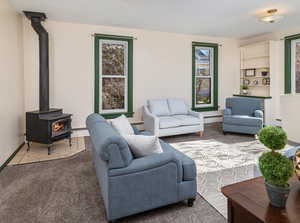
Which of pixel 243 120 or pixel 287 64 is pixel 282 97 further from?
pixel 287 64

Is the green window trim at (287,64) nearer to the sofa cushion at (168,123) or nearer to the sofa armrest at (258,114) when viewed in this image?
the sofa armrest at (258,114)

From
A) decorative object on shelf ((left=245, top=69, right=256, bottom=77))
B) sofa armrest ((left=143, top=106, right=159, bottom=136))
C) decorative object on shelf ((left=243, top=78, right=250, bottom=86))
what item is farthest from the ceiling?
sofa armrest ((left=143, top=106, right=159, bottom=136))

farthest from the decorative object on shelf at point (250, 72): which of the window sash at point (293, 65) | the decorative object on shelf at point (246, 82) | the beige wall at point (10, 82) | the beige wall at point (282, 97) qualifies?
the beige wall at point (10, 82)

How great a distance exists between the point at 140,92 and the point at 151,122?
111 centimetres

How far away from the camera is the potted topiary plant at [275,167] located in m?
1.04

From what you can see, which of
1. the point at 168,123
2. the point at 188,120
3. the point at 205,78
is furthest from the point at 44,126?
the point at 205,78

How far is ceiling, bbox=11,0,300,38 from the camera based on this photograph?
369cm

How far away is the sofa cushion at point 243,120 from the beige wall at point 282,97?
0.49m

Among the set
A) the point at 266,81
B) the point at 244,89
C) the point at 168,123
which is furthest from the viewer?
the point at 244,89

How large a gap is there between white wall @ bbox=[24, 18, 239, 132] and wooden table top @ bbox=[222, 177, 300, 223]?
4342 mm

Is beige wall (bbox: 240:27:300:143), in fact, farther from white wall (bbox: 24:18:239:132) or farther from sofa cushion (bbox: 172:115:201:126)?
sofa cushion (bbox: 172:115:201:126)

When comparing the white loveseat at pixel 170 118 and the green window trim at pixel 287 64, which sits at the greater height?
the green window trim at pixel 287 64

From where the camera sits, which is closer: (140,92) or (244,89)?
(140,92)

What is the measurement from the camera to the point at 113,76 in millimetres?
5438
